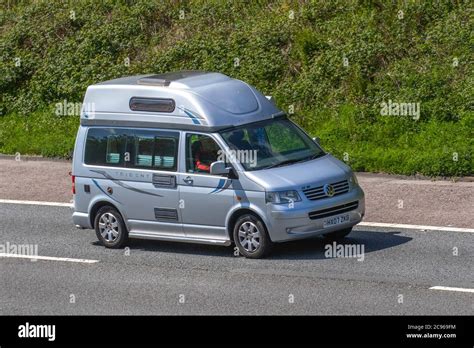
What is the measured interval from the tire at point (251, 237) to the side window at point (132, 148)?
4.79 feet

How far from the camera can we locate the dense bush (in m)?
23.5

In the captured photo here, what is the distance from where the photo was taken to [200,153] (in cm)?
1767

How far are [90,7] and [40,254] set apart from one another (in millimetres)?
13805

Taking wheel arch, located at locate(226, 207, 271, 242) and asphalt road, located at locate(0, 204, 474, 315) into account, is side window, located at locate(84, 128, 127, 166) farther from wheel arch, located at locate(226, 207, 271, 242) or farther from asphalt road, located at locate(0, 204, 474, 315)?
wheel arch, located at locate(226, 207, 271, 242)

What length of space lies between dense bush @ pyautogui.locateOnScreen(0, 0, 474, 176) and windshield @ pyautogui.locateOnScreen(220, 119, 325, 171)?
15.1 ft

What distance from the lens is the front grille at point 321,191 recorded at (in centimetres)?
1688

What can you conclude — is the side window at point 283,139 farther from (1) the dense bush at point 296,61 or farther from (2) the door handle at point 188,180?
(1) the dense bush at point 296,61

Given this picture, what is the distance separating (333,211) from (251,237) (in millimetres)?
1241

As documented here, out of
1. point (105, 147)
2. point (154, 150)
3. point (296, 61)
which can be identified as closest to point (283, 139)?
point (154, 150)
